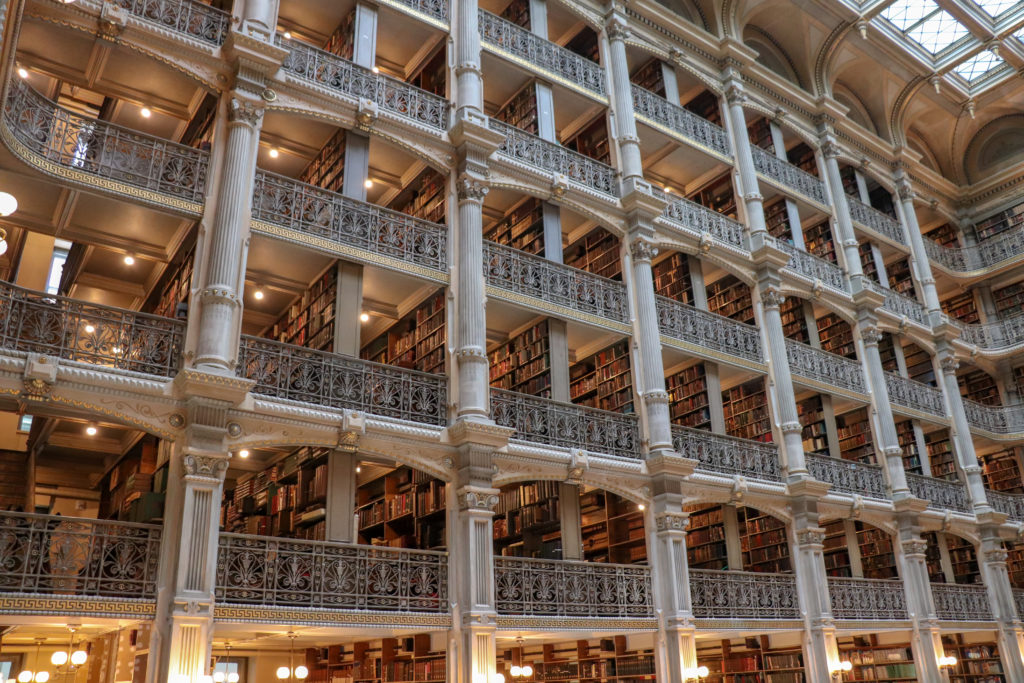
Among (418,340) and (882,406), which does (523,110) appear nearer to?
(418,340)

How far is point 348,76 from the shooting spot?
32.1 ft

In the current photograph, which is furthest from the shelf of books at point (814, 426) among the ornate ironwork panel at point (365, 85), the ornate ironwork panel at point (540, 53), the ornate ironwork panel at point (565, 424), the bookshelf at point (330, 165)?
the bookshelf at point (330, 165)

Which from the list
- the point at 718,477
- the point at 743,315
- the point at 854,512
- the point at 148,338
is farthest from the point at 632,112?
the point at 148,338

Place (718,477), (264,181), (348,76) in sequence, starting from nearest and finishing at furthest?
(264,181), (348,76), (718,477)

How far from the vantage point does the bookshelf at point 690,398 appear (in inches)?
479

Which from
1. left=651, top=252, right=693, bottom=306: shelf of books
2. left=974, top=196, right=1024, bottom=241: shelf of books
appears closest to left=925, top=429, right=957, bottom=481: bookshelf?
left=974, top=196, right=1024, bottom=241: shelf of books

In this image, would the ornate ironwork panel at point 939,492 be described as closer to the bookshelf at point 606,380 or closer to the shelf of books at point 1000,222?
the bookshelf at point 606,380

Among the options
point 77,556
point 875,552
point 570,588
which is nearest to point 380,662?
point 570,588

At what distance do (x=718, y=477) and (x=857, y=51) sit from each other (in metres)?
10.7

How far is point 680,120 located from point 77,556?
10.6 metres

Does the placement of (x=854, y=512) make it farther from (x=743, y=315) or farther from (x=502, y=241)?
(x=502, y=241)

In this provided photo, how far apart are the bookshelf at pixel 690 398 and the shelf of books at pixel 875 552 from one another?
4140mm

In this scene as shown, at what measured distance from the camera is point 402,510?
10.0 meters

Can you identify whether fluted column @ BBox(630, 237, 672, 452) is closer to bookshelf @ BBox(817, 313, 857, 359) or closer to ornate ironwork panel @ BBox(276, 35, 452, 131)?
ornate ironwork panel @ BBox(276, 35, 452, 131)
